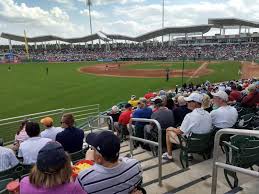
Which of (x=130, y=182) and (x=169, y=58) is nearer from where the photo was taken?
(x=130, y=182)

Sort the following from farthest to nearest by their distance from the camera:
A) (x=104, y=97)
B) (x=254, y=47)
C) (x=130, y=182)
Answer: (x=254, y=47) < (x=104, y=97) < (x=130, y=182)

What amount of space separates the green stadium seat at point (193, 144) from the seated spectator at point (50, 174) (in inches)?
141

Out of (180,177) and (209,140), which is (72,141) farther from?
(209,140)

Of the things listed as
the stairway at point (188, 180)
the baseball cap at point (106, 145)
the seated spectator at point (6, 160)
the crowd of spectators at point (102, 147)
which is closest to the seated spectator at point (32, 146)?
the crowd of spectators at point (102, 147)

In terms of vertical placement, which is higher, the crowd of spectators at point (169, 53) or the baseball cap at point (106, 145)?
the baseball cap at point (106, 145)

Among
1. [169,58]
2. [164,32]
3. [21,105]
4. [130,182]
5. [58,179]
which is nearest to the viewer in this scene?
[58,179]

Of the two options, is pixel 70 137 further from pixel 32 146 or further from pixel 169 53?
pixel 169 53

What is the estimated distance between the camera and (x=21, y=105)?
20.6m

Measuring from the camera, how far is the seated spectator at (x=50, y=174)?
2.68 meters

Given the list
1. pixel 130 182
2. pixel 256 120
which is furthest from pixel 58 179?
pixel 256 120

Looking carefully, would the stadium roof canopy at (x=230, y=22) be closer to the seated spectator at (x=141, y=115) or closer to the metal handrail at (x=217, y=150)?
the seated spectator at (x=141, y=115)

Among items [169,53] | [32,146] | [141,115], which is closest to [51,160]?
[32,146]

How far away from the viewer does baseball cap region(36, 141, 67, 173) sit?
2662 mm

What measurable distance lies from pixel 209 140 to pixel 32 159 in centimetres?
357
